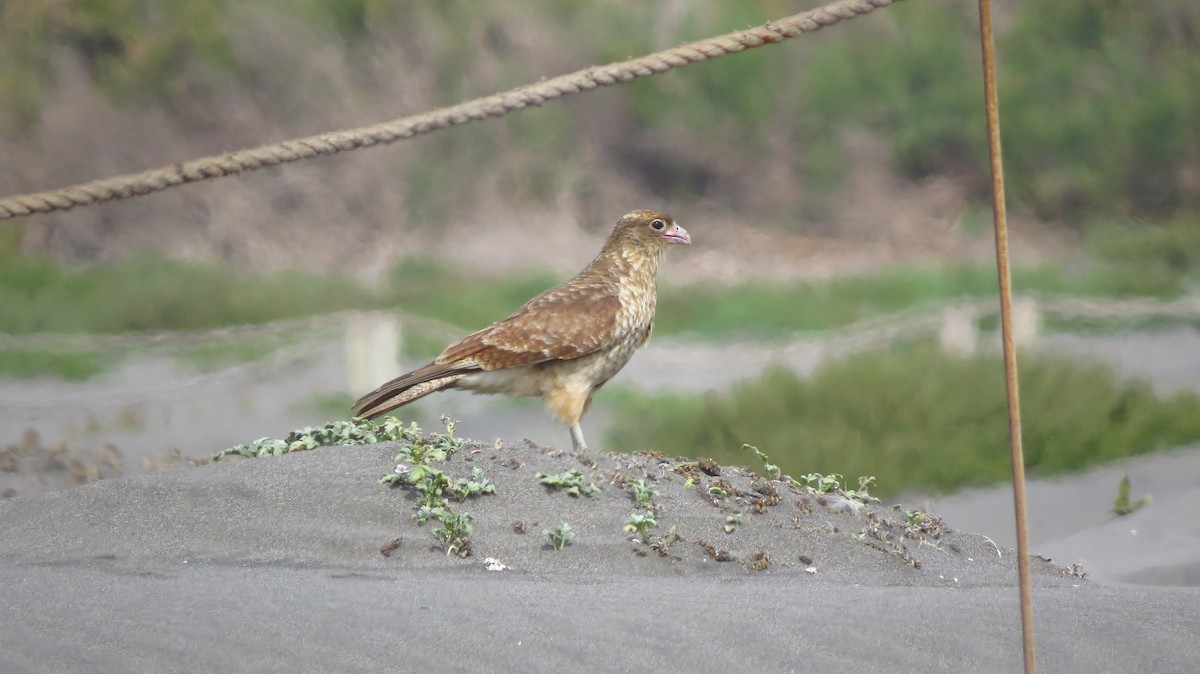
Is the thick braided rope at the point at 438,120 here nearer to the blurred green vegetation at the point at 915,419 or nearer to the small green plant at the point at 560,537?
the small green plant at the point at 560,537

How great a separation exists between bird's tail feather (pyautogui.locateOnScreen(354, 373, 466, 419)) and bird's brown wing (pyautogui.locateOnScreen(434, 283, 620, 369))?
0.42ft

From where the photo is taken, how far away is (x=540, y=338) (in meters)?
5.26

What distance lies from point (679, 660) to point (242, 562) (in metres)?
1.16

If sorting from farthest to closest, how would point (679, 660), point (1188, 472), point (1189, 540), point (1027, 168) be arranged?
point (1027, 168) < point (1188, 472) < point (1189, 540) < point (679, 660)

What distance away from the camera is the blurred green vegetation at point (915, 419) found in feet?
26.7

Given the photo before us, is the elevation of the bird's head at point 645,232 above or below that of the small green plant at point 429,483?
above

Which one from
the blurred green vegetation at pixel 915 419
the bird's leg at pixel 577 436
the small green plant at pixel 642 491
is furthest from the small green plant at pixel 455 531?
the blurred green vegetation at pixel 915 419

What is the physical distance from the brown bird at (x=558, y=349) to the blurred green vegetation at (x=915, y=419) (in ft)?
8.79

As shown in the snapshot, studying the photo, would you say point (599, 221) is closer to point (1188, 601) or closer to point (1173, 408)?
point (1173, 408)

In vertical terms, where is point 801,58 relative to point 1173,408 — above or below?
above

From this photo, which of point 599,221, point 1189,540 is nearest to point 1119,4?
point 599,221

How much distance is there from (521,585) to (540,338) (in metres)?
1.89

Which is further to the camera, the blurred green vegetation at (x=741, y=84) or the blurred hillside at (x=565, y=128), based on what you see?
the blurred green vegetation at (x=741, y=84)

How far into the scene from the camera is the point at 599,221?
33.0 feet
